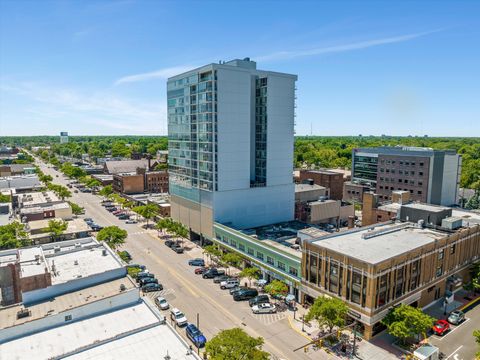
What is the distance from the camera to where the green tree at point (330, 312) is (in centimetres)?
4534

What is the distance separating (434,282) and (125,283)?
51370 mm

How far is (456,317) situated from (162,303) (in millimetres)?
47555

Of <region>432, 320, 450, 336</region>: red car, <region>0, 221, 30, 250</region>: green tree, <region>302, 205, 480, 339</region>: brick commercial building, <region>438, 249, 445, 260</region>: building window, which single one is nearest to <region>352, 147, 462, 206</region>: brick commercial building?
<region>302, 205, 480, 339</region>: brick commercial building

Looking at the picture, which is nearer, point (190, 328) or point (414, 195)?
point (190, 328)

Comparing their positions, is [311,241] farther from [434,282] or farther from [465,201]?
[465,201]

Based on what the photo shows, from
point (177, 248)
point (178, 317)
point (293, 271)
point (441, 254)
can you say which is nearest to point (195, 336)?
point (178, 317)

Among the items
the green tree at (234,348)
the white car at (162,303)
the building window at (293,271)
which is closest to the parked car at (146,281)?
the white car at (162,303)

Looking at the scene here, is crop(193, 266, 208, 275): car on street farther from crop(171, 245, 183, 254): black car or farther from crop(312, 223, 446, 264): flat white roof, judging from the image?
crop(312, 223, 446, 264): flat white roof

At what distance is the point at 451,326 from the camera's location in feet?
172

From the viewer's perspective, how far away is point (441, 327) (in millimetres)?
49938

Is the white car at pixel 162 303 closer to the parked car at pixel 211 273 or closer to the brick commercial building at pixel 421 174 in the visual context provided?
the parked car at pixel 211 273

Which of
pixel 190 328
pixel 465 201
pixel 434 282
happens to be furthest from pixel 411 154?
pixel 190 328

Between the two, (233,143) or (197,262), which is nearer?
(197,262)

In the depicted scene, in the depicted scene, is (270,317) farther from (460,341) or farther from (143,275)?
(143,275)
